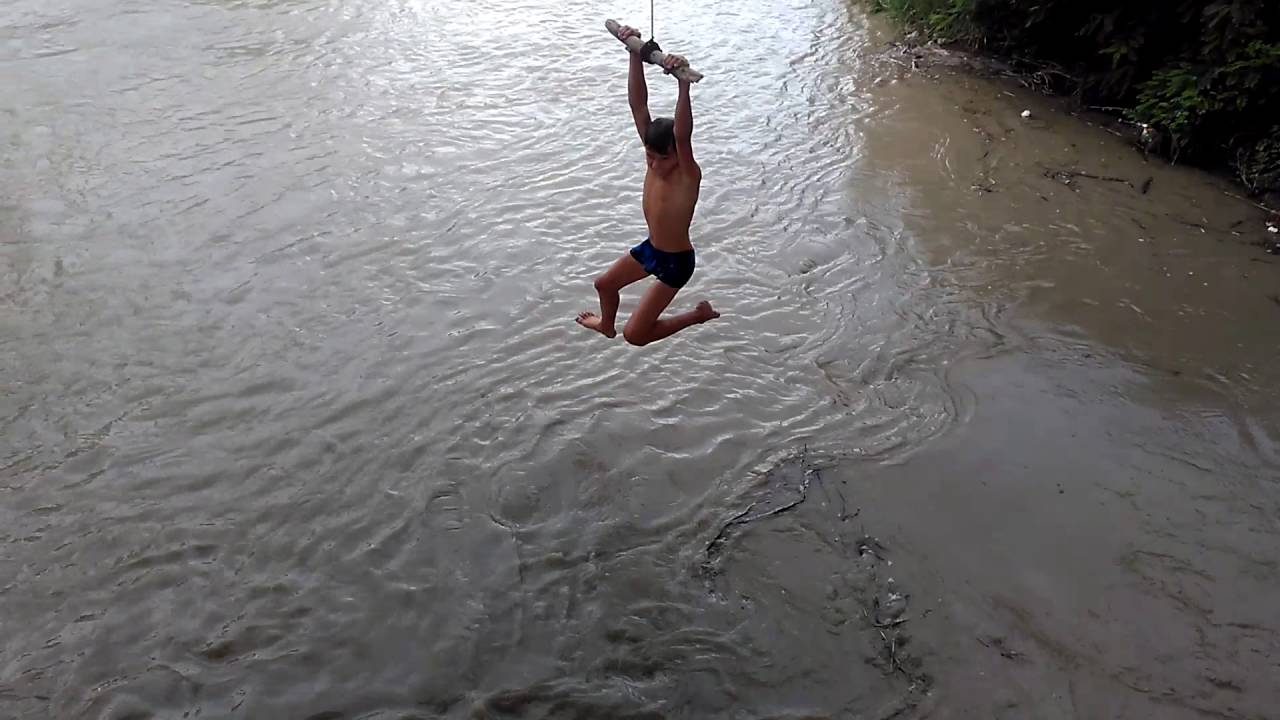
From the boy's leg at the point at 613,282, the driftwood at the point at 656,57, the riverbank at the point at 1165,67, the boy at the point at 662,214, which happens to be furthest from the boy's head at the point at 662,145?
the riverbank at the point at 1165,67

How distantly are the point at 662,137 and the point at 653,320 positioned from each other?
3.28ft

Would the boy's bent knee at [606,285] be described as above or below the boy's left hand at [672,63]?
below

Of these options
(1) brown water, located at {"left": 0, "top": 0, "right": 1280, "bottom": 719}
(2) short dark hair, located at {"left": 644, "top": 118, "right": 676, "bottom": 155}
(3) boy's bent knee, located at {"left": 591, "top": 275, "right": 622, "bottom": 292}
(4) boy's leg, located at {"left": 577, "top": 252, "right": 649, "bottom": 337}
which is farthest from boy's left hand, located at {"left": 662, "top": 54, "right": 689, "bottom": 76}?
(1) brown water, located at {"left": 0, "top": 0, "right": 1280, "bottom": 719}

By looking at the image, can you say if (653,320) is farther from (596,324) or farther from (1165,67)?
(1165,67)

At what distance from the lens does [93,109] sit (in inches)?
363

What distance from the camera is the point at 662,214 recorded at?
4.62 meters

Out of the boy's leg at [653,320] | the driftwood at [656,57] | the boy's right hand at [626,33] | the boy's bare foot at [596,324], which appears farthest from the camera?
the boy's bare foot at [596,324]

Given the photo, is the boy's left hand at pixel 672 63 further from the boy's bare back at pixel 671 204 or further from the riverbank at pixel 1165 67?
the riverbank at pixel 1165 67

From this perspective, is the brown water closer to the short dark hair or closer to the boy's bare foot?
the boy's bare foot

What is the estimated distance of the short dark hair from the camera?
445 centimetres

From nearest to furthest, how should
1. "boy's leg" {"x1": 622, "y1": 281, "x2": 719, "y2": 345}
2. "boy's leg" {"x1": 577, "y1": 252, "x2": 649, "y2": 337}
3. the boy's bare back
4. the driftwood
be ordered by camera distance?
the driftwood < the boy's bare back < "boy's leg" {"x1": 622, "y1": 281, "x2": 719, "y2": 345} < "boy's leg" {"x1": 577, "y1": 252, "x2": 649, "y2": 337}

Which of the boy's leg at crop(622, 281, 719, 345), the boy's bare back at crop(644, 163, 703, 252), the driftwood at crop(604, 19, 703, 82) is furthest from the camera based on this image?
the boy's leg at crop(622, 281, 719, 345)

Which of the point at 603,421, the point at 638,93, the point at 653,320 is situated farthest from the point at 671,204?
the point at 603,421

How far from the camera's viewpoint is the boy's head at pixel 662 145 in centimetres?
445
